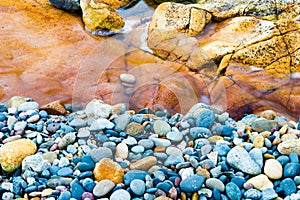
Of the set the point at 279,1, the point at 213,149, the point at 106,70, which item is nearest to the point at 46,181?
the point at 213,149

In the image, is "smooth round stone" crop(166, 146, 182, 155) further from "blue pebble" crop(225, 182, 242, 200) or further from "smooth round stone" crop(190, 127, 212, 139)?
"blue pebble" crop(225, 182, 242, 200)

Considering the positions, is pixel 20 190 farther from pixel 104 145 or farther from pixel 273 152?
pixel 273 152

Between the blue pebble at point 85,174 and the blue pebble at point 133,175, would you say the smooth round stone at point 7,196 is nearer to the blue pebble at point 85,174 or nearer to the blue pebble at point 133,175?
the blue pebble at point 85,174

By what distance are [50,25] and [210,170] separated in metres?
3.66

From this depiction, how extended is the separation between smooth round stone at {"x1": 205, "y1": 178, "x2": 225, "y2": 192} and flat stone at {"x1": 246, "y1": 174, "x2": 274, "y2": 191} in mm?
212

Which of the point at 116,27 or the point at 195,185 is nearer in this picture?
the point at 195,185

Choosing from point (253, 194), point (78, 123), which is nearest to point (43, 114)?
point (78, 123)

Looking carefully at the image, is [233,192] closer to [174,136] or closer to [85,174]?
[174,136]

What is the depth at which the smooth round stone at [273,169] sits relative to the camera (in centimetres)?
267

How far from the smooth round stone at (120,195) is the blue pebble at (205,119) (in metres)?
0.94

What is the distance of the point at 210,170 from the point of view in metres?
2.67

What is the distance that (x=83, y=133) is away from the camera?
9.91 feet

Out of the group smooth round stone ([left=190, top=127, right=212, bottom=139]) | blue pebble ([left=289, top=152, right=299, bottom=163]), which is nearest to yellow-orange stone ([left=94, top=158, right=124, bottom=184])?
smooth round stone ([left=190, top=127, right=212, bottom=139])

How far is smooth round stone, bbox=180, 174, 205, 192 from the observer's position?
2521 mm
